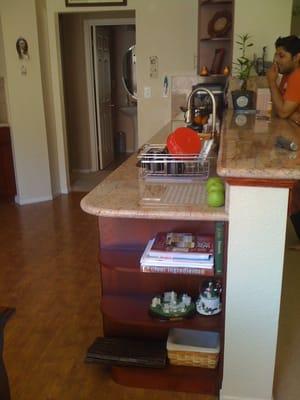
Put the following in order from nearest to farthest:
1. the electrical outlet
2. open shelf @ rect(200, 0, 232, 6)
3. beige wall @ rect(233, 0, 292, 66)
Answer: beige wall @ rect(233, 0, 292, 66) → open shelf @ rect(200, 0, 232, 6) → the electrical outlet

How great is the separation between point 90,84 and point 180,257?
4646mm

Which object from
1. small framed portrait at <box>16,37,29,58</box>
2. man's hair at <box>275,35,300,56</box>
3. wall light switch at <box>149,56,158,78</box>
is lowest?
wall light switch at <box>149,56,158,78</box>

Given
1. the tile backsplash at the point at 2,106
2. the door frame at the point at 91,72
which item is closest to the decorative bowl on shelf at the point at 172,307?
the tile backsplash at the point at 2,106

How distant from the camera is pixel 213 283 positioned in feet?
5.91

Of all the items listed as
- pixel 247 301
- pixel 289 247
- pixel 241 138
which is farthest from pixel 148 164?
pixel 289 247

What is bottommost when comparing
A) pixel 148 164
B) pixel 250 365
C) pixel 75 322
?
pixel 75 322

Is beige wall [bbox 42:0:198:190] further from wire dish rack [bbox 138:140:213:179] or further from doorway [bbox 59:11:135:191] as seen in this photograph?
wire dish rack [bbox 138:140:213:179]

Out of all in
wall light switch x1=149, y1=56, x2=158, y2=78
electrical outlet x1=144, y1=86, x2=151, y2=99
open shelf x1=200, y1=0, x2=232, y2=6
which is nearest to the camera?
open shelf x1=200, y1=0, x2=232, y2=6

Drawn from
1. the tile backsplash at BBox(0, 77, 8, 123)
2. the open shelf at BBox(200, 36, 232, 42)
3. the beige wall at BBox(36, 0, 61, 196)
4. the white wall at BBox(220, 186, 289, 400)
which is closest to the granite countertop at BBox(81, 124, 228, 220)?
the white wall at BBox(220, 186, 289, 400)

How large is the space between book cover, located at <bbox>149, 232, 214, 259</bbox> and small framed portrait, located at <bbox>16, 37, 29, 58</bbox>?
331cm

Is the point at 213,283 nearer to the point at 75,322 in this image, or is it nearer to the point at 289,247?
the point at 75,322

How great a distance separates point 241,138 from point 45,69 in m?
3.27

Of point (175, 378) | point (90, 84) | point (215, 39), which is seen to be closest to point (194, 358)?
point (175, 378)

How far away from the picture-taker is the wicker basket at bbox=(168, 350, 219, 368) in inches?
69.2
